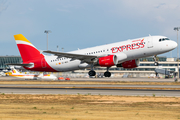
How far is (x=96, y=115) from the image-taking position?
1819 cm

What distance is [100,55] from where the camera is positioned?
1972 inches

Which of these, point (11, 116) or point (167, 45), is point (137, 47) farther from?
point (11, 116)

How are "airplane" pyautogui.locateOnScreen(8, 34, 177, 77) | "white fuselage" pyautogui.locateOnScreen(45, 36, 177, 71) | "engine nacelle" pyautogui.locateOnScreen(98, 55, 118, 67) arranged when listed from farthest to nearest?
1. "engine nacelle" pyautogui.locateOnScreen(98, 55, 118, 67)
2. "airplane" pyautogui.locateOnScreen(8, 34, 177, 77)
3. "white fuselage" pyautogui.locateOnScreen(45, 36, 177, 71)

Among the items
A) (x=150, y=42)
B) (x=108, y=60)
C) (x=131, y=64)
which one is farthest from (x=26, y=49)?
(x=150, y=42)

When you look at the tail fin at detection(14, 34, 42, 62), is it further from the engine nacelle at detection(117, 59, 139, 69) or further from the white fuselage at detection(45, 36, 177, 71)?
the engine nacelle at detection(117, 59, 139, 69)

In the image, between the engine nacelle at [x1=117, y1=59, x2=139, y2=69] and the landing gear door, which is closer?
the landing gear door

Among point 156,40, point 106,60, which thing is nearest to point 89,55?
point 106,60

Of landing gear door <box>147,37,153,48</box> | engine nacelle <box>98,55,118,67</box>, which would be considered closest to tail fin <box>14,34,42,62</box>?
engine nacelle <box>98,55,118,67</box>

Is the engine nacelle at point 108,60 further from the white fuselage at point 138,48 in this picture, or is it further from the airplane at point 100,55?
the white fuselage at point 138,48

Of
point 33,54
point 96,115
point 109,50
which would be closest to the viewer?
point 96,115

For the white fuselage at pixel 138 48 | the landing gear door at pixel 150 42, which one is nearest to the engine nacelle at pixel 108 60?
the white fuselage at pixel 138 48

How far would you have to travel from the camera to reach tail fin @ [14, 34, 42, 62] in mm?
60594

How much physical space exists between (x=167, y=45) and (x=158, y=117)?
2994cm

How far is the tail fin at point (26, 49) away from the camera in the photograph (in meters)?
60.6
